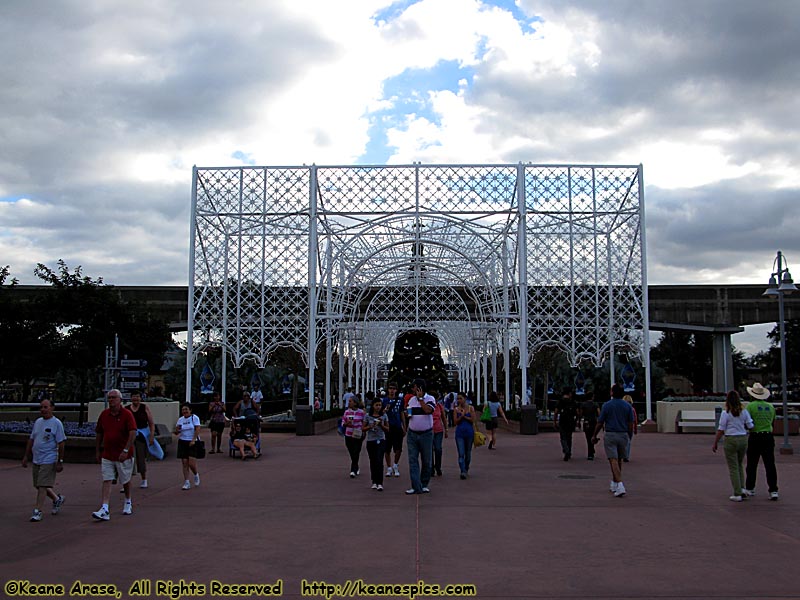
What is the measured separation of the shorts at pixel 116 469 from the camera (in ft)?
29.3

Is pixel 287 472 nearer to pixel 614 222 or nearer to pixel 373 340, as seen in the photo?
pixel 614 222

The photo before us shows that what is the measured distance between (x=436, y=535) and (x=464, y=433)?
5016mm

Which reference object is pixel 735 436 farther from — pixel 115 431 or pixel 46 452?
pixel 46 452

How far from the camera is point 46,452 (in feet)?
29.9

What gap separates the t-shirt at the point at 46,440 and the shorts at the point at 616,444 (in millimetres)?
6797

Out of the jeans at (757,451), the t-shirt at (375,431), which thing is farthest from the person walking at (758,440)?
the t-shirt at (375,431)

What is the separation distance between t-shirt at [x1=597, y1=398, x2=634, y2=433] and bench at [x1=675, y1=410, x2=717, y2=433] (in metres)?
14.6

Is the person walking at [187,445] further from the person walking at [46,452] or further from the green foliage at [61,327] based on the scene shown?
the green foliage at [61,327]

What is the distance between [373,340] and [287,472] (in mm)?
32330

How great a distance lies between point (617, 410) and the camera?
36.8 ft

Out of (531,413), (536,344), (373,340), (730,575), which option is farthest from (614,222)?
(373,340)

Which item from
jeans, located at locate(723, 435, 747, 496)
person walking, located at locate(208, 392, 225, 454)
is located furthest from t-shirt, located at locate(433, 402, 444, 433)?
person walking, located at locate(208, 392, 225, 454)

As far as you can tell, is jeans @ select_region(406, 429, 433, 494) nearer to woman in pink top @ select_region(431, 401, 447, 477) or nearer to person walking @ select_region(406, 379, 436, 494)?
person walking @ select_region(406, 379, 436, 494)

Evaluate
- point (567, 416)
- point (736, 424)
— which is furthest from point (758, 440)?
point (567, 416)
